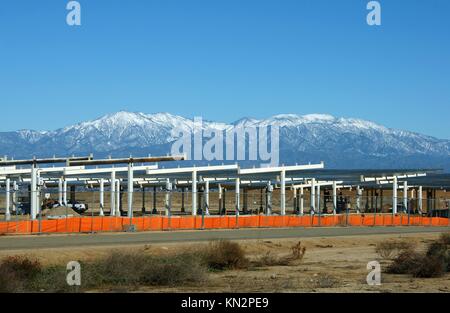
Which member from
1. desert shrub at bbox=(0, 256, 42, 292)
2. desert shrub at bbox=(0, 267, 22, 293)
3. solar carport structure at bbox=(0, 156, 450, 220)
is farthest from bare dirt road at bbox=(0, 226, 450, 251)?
desert shrub at bbox=(0, 267, 22, 293)

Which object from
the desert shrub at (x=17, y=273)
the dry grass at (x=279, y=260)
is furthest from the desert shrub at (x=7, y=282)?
the dry grass at (x=279, y=260)

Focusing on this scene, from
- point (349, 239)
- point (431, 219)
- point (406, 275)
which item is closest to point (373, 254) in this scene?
point (349, 239)

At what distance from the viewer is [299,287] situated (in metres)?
19.9

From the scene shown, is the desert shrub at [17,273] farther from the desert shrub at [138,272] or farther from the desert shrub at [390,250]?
the desert shrub at [390,250]

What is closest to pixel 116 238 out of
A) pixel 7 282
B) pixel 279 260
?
pixel 279 260

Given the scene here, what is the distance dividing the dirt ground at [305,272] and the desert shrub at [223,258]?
0.65 m

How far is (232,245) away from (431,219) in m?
36.3

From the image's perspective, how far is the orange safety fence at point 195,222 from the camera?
39088mm

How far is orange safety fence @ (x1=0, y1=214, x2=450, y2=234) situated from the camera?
39.1 meters

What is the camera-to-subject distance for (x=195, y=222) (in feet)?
152
